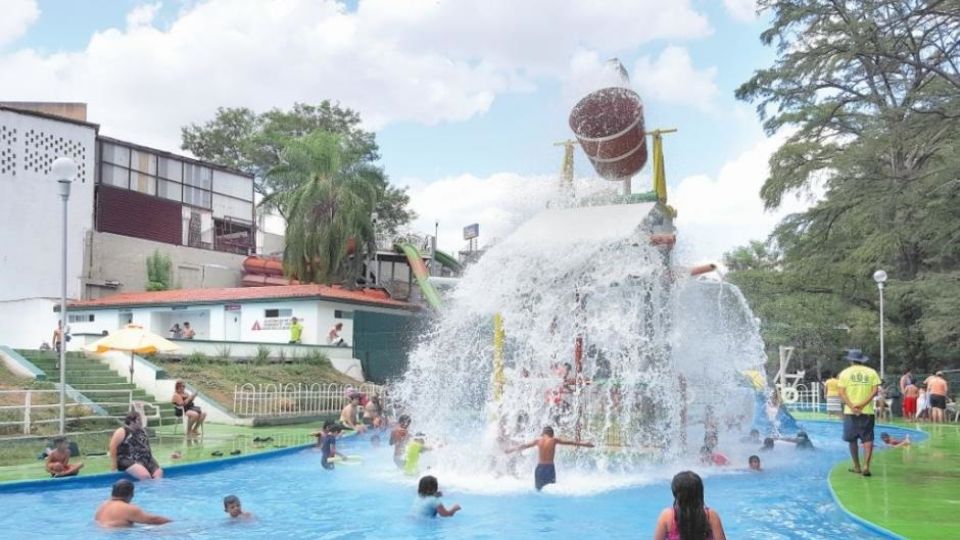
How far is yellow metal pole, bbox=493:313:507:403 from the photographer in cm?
1378

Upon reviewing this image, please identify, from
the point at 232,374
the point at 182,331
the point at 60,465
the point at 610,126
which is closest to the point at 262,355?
the point at 232,374

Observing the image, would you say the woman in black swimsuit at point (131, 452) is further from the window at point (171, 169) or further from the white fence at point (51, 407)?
the window at point (171, 169)

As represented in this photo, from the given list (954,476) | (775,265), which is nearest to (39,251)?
(954,476)

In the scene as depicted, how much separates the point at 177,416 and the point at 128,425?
6.20m

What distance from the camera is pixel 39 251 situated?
35281 millimetres

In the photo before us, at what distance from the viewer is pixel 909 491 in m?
10.8

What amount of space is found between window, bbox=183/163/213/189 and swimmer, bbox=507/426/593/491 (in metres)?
33.7

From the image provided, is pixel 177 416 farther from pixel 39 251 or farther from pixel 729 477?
pixel 39 251

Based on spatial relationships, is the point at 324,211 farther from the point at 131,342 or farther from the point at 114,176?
the point at 131,342

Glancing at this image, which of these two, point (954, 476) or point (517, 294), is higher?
point (517, 294)

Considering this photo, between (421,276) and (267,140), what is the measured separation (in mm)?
17571

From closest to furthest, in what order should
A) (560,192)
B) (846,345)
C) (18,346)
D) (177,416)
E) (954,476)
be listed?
1. (954,476)
2. (560,192)
3. (177,416)
4. (18,346)
5. (846,345)

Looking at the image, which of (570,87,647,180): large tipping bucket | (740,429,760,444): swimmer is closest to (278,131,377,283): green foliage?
(740,429,760,444): swimmer

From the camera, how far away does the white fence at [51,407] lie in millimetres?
16516
